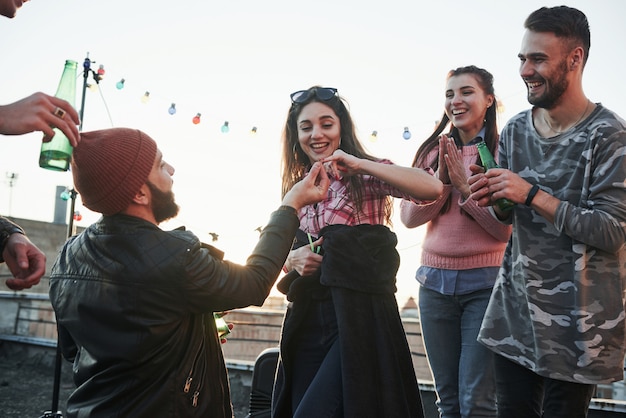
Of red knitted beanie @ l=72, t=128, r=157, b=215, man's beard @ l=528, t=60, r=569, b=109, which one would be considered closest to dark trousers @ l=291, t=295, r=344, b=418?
red knitted beanie @ l=72, t=128, r=157, b=215

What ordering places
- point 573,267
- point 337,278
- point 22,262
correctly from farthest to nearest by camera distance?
point 337,278, point 573,267, point 22,262

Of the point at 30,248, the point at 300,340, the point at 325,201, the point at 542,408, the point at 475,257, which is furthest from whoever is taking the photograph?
the point at 475,257

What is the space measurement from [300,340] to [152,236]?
0.74m

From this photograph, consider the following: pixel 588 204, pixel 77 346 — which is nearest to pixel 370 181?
pixel 588 204

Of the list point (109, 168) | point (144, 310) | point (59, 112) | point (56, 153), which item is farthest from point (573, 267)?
point (56, 153)

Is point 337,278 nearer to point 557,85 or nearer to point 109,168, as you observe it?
point 109,168

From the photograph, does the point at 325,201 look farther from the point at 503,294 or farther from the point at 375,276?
the point at 503,294

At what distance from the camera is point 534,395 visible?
1.88 m

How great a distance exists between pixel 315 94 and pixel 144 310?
1.23 metres

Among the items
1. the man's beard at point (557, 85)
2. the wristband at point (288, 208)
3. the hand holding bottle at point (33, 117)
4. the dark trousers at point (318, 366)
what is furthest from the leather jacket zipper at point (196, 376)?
the man's beard at point (557, 85)

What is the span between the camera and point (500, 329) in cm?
196

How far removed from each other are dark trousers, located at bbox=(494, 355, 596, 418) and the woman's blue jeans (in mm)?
366

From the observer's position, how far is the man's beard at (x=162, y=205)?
5.88 feet

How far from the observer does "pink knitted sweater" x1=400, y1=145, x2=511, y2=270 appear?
249 cm
